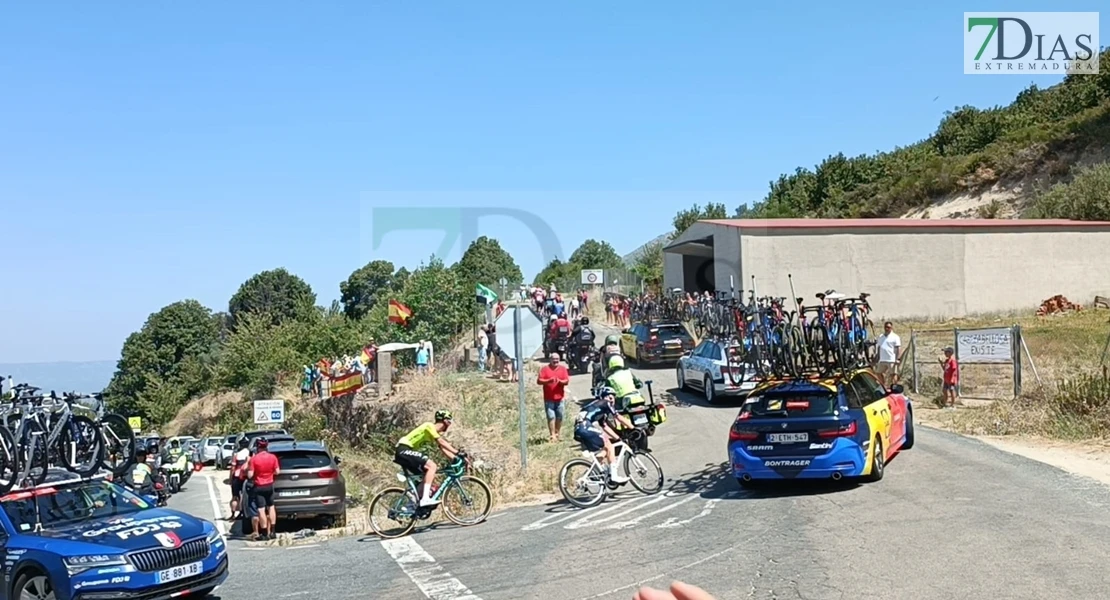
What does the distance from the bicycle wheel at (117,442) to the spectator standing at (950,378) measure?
1616cm

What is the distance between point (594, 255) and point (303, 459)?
9027cm

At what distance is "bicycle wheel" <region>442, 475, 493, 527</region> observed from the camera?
43.5 feet

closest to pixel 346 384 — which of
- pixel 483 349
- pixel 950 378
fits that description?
pixel 483 349

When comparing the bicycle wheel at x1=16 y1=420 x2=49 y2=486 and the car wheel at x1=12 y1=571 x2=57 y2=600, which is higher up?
the bicycle wheel at x1=16 y1=420 x2=49 y2=486

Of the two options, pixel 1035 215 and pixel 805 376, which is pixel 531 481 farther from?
pixel 1035 215

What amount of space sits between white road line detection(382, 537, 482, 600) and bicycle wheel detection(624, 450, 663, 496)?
131 inches

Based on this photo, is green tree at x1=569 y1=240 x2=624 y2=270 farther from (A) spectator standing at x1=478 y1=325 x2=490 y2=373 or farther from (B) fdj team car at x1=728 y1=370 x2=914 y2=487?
(B) fdj team car at x1=728 y1=370 x2=914 y2=487

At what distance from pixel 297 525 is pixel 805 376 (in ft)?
32.9

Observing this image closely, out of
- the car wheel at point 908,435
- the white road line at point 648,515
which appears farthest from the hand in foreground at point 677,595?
the car wheel at point 908,435

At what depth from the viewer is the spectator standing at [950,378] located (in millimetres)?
20594

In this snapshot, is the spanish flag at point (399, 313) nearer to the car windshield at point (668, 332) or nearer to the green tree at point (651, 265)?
the car windshield at point (668, 332)

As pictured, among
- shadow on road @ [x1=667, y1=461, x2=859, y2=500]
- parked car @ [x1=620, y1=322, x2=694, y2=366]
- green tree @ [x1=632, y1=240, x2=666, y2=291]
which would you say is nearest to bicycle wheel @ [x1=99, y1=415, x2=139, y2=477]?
shadow on road @ [x1=667, y1=461, x2=859, y2=500]

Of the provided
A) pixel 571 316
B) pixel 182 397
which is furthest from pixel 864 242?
pixel 182 397

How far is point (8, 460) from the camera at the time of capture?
1195 cm
